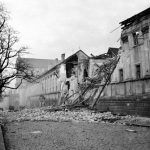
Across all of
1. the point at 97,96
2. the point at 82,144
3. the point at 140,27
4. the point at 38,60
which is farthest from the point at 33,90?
the point at 82,144

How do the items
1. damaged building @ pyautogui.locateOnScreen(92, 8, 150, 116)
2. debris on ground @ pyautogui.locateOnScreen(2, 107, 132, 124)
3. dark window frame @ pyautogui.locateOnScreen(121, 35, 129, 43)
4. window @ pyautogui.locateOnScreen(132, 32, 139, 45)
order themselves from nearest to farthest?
1. debris on ground @ pyautogui.locateOnScreen(2, 107, 132, 124)
2. damaged building @ pyautogui.locateOnScreen(92, 8, 150, 116)
3. window @ pyautogui.locateOnScreen(132, 32, 139, 45)
4. dark window frame @ pyautogui.locateOnScreen(121, 35, 129, 43)

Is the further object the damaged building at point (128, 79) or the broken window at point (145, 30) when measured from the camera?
the broken window at point (145, 30)

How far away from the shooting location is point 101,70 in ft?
81.4

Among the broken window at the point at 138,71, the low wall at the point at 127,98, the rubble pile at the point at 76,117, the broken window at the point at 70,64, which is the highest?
the broken window at the point at 70,64

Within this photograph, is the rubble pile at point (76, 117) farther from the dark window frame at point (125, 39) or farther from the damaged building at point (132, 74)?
the dark window frame at point (125, 39)

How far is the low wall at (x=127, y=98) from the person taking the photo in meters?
16.3

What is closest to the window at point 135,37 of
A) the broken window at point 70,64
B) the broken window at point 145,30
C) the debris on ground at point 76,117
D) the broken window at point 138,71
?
the broken window at point 145,30

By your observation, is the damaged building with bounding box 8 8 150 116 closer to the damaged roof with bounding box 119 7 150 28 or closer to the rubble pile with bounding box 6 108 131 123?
the damaged roof with bounding box 119 7 150 28

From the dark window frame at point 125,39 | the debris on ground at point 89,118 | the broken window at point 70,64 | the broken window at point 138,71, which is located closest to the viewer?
the debris on ground at point 89,118

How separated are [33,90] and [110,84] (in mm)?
41789

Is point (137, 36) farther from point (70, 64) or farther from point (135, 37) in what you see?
point (70, 64)

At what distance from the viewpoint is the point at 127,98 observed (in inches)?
704

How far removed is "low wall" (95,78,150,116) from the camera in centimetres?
1631

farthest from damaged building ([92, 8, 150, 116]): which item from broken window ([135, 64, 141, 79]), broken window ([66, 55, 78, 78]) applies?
broken window ([66, 55, 78, 78])
